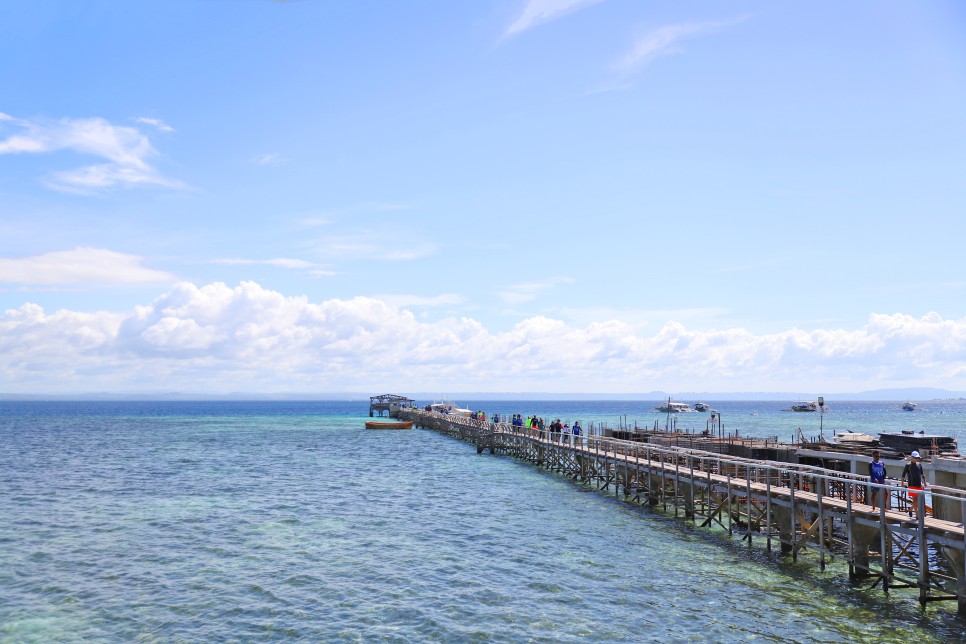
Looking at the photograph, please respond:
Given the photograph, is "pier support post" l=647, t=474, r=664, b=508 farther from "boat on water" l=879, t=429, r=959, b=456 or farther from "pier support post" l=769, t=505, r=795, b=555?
"boat on water" l=879, t=429, r=959, b=456

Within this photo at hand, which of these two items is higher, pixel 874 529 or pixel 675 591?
pixel 874 529

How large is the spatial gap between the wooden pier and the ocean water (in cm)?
71

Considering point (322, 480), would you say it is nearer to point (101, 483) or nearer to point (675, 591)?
point (101, 483)

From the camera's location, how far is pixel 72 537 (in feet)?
85.6

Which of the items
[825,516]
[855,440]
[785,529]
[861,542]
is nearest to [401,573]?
[785,529]

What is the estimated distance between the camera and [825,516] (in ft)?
68.8

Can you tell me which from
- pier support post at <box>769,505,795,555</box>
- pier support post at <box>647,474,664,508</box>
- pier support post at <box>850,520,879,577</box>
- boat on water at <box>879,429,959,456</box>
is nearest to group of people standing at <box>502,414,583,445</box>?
pier support post at <box>647,474,664,508</box>

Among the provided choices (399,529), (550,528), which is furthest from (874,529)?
(399,529)

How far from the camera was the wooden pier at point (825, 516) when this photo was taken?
57.5 ft

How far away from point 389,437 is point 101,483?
45.0 meters

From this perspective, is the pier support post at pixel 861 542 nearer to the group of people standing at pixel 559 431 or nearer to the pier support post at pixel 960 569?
the pier support post at pixel 960 569

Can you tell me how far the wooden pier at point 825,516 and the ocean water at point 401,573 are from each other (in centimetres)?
71

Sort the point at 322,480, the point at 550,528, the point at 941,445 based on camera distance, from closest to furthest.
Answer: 1. the point at 550,528
2. the point at 941,445
3. the point at 322,480

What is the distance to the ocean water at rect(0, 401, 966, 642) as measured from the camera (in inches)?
653
